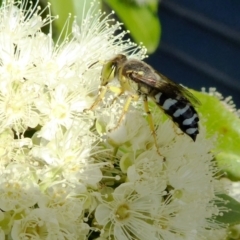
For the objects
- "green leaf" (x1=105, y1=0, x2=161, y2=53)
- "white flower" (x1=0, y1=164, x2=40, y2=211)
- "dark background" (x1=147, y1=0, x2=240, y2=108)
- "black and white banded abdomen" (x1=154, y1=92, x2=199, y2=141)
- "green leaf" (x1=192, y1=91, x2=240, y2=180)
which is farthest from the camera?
"dark background" (x1=147, y1=0, x2=240, y2=108)

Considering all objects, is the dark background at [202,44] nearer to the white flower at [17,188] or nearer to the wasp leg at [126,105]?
the wasp leg at [126,105]

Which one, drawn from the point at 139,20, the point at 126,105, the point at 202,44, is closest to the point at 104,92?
the point at 126,105

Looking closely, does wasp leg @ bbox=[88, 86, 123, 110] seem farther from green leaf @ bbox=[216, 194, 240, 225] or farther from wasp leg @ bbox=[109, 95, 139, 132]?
green leaf @ bbox=[216, 194, 240, 225]

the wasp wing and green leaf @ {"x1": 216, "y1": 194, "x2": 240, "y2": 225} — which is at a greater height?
the wasp wing

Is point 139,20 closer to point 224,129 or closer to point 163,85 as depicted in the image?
point 224,129

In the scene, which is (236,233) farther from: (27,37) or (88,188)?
(27,37)

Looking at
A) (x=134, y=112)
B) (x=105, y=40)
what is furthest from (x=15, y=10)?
(x=134, y=112)

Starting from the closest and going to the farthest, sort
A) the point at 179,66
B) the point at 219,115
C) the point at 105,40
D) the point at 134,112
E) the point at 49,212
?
1. the point at 49,212
2. the point at 134,112
3. the point at 105,40
4. the point at 219,115
5. the point at 179,66

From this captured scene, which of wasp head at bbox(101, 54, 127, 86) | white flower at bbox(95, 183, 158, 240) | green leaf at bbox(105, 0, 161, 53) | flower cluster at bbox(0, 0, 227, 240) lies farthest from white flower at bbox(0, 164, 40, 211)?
green leaf at bbox(105, 0, 161, 53)
